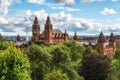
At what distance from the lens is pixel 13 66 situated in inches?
2100

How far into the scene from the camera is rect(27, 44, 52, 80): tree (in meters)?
67.2

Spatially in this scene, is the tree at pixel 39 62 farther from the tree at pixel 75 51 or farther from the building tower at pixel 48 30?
the building tower at pixel 48 30

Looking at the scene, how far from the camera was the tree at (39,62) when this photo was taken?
6719 cm

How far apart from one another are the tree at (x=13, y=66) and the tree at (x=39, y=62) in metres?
11.9

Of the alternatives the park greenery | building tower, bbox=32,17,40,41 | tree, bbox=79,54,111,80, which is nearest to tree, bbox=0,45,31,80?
the park greenery

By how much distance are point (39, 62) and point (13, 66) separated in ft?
54.0

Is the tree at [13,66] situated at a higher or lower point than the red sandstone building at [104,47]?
higher

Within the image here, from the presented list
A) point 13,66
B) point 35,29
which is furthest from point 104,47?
point 13,66

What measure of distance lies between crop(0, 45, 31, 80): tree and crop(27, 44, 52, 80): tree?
11.9 metres

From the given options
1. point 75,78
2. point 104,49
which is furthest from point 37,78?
point 104,49

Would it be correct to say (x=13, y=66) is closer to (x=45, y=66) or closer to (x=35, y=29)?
(x=45, y=66)

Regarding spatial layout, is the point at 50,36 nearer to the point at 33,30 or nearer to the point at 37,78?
the point at 33,30

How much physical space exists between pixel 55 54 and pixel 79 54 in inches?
2032

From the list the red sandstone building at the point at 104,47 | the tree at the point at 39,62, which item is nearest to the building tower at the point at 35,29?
the red sandstone building at the point at 104,47
